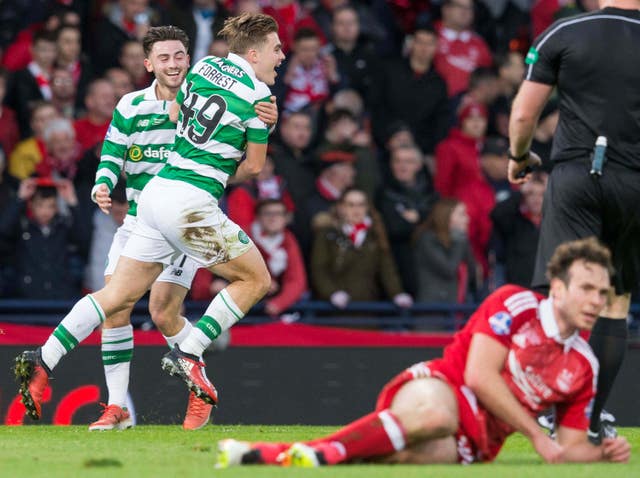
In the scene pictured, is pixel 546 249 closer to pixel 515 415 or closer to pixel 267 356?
pixel 515 415

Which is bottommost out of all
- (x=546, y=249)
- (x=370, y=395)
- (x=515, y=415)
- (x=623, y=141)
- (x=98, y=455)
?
(x=370, y=395)

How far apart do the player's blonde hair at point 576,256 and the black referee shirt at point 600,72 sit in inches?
38.2

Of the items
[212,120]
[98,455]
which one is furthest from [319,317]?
[98,455]

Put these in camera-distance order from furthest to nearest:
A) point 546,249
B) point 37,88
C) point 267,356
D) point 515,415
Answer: point 37,88 < point 267,356 < point 546,249 < point 515,415

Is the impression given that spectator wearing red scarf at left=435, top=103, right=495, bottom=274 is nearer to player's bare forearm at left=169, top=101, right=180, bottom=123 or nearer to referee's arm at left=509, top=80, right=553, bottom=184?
player's bare forearm at left=169, top=101, right=180, bottom=123

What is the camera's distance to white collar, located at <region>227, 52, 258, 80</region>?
8172mm

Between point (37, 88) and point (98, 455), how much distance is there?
6.60 metres

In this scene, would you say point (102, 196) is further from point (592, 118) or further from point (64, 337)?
point (592, 118)

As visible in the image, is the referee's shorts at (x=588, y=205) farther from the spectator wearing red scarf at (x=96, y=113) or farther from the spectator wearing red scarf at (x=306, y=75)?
the spectator wearing red scarf at (x=306, y=75)

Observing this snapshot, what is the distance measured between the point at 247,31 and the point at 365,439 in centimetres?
316

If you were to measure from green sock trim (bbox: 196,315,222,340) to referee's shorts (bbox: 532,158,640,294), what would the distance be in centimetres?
218

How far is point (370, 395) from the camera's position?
11.8 metres

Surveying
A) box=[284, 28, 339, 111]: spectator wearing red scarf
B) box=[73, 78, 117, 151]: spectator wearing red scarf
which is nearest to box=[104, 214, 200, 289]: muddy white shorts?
box=[73, 78, 117, 151]: spectator wearing red scarf

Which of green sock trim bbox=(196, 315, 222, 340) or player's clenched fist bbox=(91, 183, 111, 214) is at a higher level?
player's clenched fist bbox=(91, 183, 111, 214)
